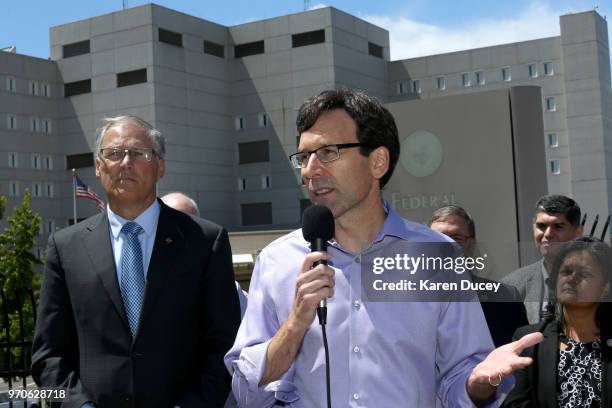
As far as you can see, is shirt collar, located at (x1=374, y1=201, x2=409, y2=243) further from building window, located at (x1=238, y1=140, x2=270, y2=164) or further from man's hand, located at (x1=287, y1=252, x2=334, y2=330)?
building window, located at (x1=238, y1=140, x2=270, y2=164)

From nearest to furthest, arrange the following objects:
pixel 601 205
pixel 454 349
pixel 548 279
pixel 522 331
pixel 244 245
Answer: pixel 454 349, pixel 548 279, pixel 522 331, pixel 244 245, pixel 601 205

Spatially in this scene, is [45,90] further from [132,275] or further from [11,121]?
[132,275]

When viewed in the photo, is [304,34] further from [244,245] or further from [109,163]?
[109,163]

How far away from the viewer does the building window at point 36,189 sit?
221ft

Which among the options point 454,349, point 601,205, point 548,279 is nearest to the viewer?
point 454,349

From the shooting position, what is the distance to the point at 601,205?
206 feet

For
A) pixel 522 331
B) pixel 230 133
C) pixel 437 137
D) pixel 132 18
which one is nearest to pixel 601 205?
pixel 230 133

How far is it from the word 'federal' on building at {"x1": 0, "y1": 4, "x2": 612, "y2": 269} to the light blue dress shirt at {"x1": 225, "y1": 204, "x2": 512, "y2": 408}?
6019cm

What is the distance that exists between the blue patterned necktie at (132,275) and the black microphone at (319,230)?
1.47 metres

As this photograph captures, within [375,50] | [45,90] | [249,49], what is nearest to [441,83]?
[375,50]

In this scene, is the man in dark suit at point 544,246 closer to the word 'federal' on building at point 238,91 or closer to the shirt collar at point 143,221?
the shirt collar at point 143,221

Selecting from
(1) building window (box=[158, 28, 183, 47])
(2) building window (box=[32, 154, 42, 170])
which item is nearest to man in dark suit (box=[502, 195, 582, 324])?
(1) building window (box=[158, 28, 183, 47])

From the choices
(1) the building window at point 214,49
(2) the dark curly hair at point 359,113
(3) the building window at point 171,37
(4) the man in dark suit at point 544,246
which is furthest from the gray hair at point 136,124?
(1) the building window at point 214,49

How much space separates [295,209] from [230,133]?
28.6 feet
